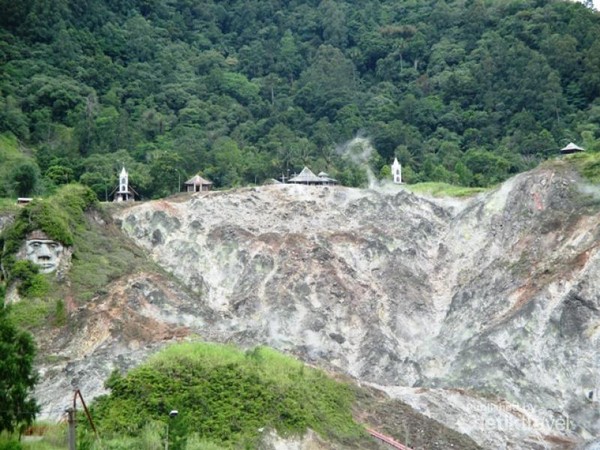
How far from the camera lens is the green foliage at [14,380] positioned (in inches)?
1443

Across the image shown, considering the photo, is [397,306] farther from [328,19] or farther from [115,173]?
[328,19]

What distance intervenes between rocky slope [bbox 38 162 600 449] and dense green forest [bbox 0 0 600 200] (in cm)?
1505

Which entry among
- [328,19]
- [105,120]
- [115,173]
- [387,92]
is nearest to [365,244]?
[115,173]

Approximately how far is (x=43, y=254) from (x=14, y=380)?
21886 mm

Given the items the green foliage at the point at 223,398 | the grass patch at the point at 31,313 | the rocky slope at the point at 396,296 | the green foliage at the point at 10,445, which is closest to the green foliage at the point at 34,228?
the grass patch at the point at 31,313

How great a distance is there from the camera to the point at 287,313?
59531 millimetres

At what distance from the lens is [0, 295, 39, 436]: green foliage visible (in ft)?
120

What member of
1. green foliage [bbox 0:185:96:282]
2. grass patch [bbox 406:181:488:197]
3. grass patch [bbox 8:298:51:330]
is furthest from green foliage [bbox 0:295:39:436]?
grass patch [bbox 406:181:488:197]

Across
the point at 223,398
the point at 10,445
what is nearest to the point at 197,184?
the point at 223,398

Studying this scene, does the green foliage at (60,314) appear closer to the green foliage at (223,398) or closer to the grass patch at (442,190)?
the green foliage at (223,398)

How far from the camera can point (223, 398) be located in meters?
46.2

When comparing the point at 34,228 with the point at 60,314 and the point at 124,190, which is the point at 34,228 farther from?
the point at 124,190

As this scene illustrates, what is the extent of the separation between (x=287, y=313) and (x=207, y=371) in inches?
503

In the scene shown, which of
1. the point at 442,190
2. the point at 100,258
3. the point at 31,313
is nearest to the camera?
the point at 31,313
